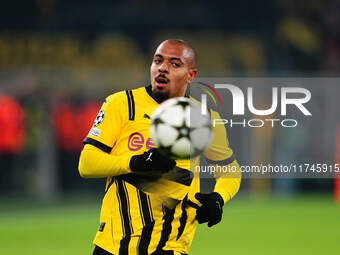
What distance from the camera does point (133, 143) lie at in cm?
480

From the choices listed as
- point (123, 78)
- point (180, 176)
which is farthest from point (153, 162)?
point (123, 78)

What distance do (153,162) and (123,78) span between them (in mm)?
14439

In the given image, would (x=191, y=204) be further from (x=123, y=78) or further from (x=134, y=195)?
(x=123, y=78)

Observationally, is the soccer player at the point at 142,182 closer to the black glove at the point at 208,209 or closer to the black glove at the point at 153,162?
the black glove at the point at 208,209

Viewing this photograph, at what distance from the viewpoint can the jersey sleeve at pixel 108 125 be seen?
466cm

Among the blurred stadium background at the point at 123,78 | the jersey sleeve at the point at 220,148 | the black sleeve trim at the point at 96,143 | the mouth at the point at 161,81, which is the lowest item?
the black sleeve trim at the point at 96,143

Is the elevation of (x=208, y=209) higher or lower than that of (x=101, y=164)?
lower

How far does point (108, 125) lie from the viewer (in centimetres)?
468

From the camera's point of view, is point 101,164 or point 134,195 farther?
point 134,195

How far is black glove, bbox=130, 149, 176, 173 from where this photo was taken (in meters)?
4.40

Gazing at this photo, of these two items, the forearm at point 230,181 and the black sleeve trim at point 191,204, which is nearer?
the black sleeve trim at point 191,204

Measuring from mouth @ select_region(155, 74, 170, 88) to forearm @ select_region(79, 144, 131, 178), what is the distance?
20.4 inches

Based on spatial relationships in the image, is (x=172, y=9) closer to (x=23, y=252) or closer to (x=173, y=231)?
(x=23, y=252)

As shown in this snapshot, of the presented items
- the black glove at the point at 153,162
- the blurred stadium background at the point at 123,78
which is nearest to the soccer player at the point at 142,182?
the black glove at the point at 153,162
